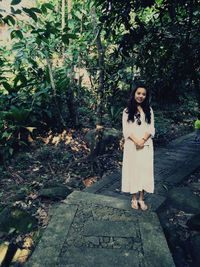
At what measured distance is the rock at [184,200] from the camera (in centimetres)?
500

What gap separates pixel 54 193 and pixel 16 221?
3.17 feet

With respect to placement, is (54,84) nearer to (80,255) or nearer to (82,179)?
(82,179)

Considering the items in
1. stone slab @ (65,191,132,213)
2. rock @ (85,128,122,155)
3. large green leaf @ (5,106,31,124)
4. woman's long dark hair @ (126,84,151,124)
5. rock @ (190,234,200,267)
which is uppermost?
woman's long dark hair @ (126,84,151,124)

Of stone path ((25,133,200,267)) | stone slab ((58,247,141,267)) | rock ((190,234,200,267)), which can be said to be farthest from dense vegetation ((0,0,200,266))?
rock ((190,234,200,267))

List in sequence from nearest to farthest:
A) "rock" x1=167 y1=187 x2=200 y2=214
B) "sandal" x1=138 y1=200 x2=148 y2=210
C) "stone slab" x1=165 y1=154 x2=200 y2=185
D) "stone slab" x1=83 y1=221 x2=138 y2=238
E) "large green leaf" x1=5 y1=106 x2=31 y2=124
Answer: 1. "stone slab" x1=83 y1=221 x2=138 y2=238
2. "sandal" x1=138 y1=200 x2=148 y2=210
3. "rock" x1=167 y1=187 x2=200 y2=214
4. "stone slab" x1=165 y1=154 x2=200 y2=185
5. "large green leaf" x1=5 y1=106 x2=31 y2=124

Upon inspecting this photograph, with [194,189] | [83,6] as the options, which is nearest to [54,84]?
[83,6]

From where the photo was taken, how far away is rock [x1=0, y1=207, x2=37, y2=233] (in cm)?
445

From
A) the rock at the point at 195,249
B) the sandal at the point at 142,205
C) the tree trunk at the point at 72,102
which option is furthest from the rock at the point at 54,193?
the tree trunk at the point at 72,102

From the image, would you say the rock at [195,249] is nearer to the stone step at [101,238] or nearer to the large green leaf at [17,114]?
the stone step at [101,238]

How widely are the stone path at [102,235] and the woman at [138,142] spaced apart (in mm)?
371

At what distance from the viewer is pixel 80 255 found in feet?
A: 11.9

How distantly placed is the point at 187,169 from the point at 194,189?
0.90 metres

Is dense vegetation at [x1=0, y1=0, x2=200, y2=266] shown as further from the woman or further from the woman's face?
the woman

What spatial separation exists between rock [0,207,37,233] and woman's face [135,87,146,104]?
7.46 ft
